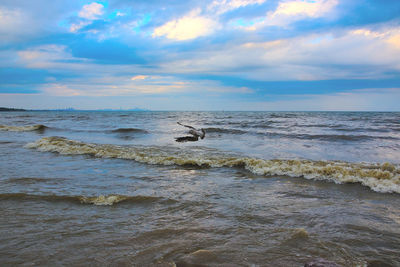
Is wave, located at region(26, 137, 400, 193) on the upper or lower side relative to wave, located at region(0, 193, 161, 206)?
upper

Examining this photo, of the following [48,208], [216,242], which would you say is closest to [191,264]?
[216,242]

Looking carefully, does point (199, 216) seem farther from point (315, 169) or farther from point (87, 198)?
point (315, 169)

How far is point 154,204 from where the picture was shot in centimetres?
494

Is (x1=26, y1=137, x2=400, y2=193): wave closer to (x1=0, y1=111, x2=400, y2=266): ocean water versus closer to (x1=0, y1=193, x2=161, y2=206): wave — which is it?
(x1=0, y1=111, x2=400, y2=266): ocean water

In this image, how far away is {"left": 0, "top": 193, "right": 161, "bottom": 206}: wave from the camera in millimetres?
5035

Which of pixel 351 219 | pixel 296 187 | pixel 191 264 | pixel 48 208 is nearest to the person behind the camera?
pixel 191 264

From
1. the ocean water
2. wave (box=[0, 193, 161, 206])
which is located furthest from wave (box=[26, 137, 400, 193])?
wave (box=[0, 193, 161, 206])

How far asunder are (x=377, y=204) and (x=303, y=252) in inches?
106

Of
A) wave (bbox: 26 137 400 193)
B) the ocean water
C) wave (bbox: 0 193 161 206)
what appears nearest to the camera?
the ocean water

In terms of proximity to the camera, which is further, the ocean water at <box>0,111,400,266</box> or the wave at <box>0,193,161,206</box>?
the wave at <box>0,193,161,206</box>

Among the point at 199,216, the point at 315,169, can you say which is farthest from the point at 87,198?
the point at 315,169

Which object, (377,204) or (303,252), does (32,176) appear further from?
(377,204)

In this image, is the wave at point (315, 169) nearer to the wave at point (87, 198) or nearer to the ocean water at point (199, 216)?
the ocean water at point (199, 216)

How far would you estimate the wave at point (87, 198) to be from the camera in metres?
5.04
